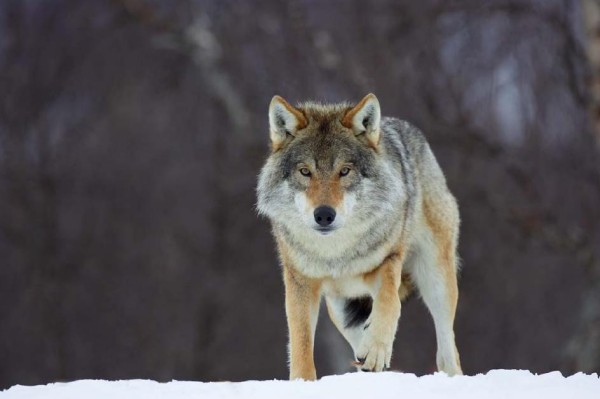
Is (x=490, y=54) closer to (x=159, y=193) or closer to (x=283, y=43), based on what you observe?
(x=283, y=43)

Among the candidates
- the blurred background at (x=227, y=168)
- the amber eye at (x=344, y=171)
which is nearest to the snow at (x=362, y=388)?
the amber eye at (x=344, y=171)

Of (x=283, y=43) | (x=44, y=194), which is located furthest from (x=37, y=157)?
(x=283, y=43)

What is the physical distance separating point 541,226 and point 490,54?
153 inches

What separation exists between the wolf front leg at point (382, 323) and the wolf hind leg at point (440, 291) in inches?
25.5

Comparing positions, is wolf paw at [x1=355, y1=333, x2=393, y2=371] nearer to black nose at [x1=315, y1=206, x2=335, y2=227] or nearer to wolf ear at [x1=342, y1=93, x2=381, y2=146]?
black nose at [x1=315, y1=206, x2=335, y2=227]

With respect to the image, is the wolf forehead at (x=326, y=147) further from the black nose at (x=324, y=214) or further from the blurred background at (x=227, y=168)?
the blurred background at (x=227, y=168)

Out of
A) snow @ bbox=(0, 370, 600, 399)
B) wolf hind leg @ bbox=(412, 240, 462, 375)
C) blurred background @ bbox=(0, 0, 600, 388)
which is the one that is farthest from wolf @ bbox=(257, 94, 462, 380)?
blurred background @ bbox=(0, 0, 600, 388)

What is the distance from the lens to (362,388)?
18.8 ft

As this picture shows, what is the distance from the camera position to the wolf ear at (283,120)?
7.50m

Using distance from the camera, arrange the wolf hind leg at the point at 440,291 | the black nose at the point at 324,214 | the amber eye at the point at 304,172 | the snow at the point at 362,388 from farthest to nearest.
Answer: the wolf hind leg at the point at 440,291 < the amber eye at the point at 304,172 < the black nose at the point at 324,214 < the snow at the point at 362,388

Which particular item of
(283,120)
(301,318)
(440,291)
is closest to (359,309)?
(440,291)

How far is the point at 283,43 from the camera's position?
1878cm

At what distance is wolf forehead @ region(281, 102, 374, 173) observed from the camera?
23.9 feet

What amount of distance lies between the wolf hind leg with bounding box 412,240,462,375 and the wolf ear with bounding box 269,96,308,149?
1.21 metres
